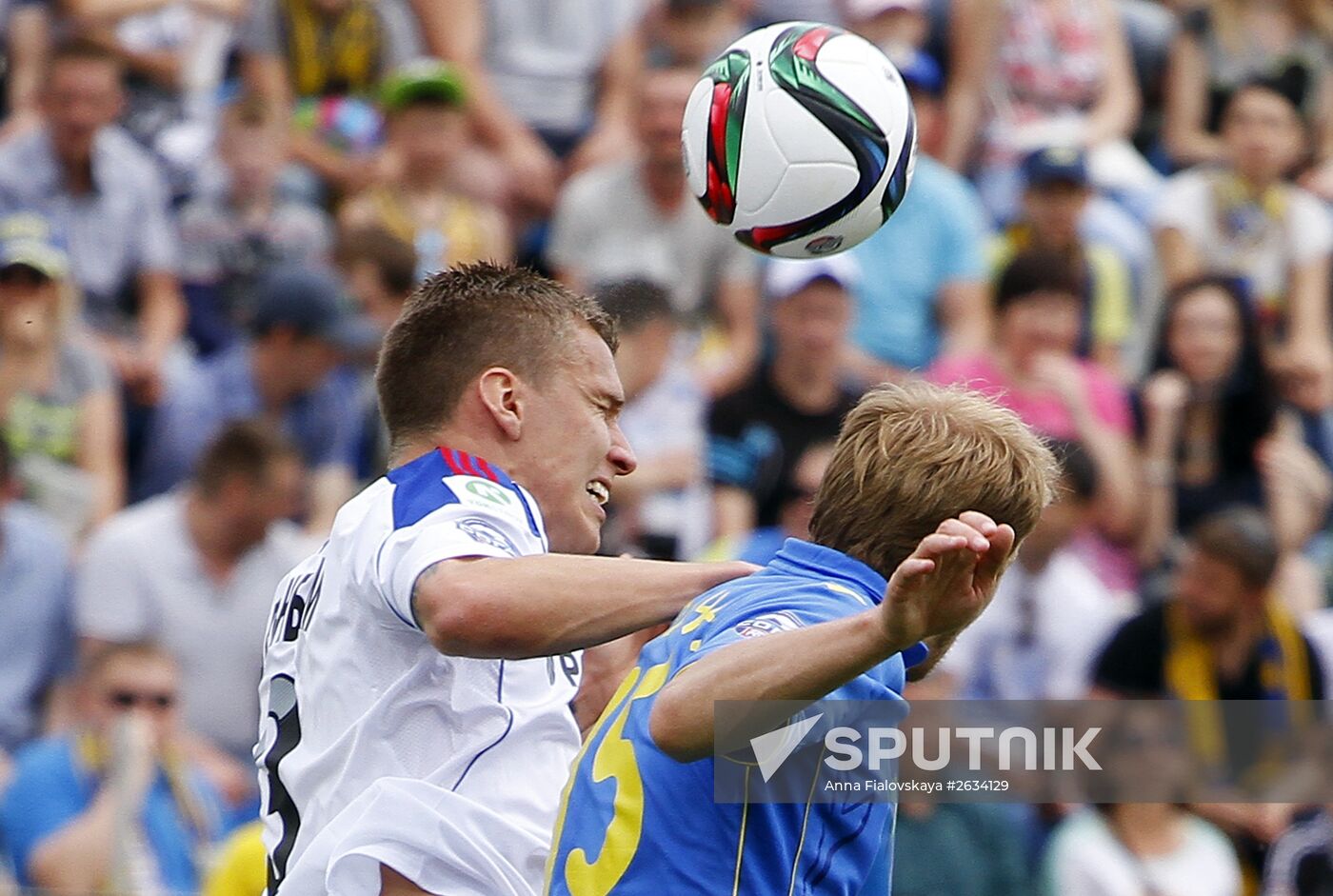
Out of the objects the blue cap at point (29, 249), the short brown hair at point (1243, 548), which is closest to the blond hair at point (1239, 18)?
the short brown hair at point (1243, 548)

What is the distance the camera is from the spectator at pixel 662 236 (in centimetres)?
982

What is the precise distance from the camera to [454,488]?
3.86 meters

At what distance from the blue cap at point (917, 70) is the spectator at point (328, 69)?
2653mm

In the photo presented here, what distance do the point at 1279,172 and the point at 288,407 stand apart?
5.41 m

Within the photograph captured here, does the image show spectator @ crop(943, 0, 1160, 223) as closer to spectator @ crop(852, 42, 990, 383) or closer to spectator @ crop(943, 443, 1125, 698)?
spectator @ crop(852, 42, 990, 383)

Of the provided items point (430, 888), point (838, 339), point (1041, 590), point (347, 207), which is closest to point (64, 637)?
point (347, 207)

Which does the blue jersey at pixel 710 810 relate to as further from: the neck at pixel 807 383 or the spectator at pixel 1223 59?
the spectator at pixel 1223 59

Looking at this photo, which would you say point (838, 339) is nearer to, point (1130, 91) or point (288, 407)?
point (288, 407)

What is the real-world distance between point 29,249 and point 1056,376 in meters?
4.61

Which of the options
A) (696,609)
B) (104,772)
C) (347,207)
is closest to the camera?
(696,609)

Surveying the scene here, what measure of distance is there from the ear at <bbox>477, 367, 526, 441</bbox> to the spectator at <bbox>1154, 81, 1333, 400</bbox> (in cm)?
690

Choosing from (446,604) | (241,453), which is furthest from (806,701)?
(241,453)

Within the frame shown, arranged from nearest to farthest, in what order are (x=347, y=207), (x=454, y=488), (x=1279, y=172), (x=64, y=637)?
1. (x=454, y=488)
2. (x=64, y=637)
3. (x=347, y=207)
4. (x=1279, y=172)

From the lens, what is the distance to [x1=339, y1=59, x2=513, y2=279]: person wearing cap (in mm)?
9898
